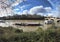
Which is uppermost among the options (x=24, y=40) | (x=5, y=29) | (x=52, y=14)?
(x=52, y=14)

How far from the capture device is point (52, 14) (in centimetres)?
298

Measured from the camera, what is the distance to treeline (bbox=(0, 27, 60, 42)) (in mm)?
2924

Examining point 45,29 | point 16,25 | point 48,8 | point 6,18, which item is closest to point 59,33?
point 45,29

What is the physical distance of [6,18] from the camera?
9.97ft

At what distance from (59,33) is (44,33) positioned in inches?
9.6

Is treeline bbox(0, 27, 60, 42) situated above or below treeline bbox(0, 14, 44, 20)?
below

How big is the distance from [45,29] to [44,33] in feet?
0.23

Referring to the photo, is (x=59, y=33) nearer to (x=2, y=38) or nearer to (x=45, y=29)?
(x=45, y=29)

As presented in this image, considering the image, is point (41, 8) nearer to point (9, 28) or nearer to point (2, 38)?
point (9, 28)

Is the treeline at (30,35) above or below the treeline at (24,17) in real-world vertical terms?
below

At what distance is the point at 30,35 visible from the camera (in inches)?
116

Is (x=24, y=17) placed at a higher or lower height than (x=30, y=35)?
higher

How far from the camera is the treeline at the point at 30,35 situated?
2924mm

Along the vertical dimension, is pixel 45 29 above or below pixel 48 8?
below
